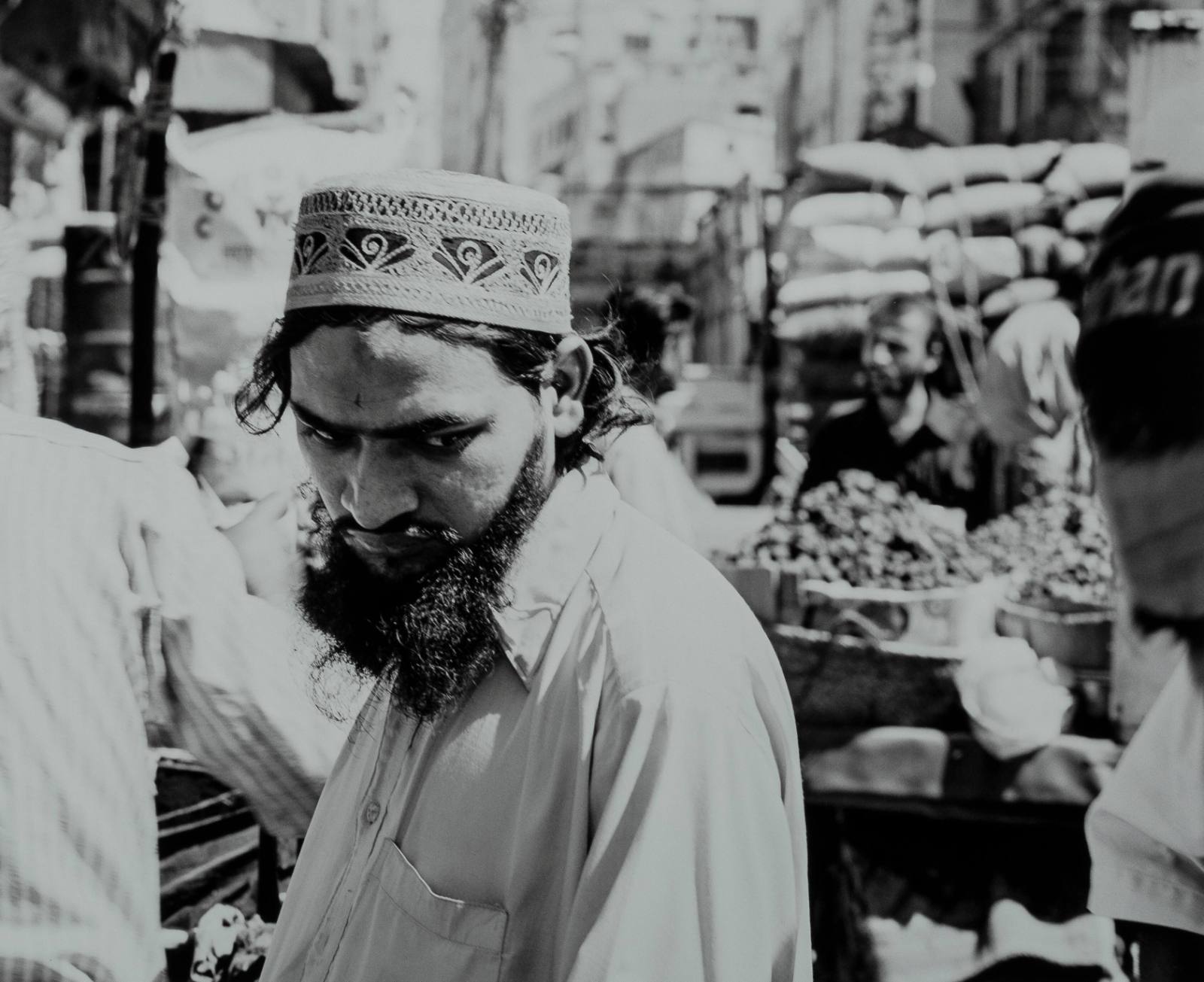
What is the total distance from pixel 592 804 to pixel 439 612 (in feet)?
0.91

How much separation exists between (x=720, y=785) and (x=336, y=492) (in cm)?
54

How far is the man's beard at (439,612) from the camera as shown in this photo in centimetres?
128

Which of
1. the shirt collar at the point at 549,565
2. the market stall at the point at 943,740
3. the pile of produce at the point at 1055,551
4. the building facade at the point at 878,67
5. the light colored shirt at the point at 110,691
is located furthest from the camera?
the building facade at the point at 878,67

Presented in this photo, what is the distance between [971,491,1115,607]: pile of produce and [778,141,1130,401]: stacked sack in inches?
203

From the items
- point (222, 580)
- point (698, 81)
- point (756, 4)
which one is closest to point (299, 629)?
point (222, 580)

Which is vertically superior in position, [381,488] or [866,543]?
[381,488]

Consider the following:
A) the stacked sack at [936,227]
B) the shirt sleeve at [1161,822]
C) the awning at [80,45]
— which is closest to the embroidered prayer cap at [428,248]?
the shirt sleeve at [1161,822]

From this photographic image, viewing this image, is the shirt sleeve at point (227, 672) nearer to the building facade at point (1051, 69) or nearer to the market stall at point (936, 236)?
the market stall at point (936, 236)

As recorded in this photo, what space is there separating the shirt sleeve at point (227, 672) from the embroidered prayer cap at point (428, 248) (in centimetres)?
58

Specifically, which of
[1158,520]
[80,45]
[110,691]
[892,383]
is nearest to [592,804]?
[110,691]

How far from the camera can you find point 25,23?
3512 mm

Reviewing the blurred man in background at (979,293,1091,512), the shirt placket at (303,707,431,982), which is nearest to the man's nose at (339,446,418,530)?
the shirt placket at (303,707,431,982)

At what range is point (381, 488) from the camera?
1300 mm

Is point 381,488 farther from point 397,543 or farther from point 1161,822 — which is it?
point 1161,822
